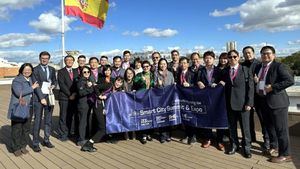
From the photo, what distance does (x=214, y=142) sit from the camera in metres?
5.86

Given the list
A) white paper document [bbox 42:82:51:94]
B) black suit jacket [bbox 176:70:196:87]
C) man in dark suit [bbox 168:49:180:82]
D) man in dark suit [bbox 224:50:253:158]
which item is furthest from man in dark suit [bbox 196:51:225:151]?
white paper document [bbox 42:82:51:94]

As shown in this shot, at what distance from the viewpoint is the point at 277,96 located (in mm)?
4641

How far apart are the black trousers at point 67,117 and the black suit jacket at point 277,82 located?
373 centimetres

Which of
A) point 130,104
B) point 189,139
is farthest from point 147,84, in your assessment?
point 189,139

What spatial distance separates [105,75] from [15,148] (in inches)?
78.3

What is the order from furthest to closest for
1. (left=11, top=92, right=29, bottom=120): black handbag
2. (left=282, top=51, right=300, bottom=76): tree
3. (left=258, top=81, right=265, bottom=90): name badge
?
(left=282, top=51, right=300, bottom=76): tree
(left=11, top=92, right=29, bottom=120): black handbag
(left=258, top=81, right=265, bottom=90): name badge

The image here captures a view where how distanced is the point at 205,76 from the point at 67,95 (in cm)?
272

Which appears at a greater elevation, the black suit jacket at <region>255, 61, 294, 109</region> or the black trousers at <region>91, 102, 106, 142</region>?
the black suit jacket at <region>255, 61, 294, 109</region>

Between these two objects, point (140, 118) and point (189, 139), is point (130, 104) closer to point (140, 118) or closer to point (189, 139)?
point (140, 118)

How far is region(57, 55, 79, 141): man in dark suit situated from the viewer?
20.4 feet

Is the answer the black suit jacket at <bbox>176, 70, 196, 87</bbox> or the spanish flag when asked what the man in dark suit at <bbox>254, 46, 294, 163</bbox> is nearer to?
the black suit jacket at <bbox>176, 70, 196, 87</bbox>

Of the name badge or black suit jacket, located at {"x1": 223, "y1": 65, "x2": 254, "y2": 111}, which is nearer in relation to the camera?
the name badge

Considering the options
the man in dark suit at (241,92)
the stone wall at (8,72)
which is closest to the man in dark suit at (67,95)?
the man in dark suit at (241,92)

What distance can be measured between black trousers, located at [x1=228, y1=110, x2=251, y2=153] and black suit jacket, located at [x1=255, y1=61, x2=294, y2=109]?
0.47m
